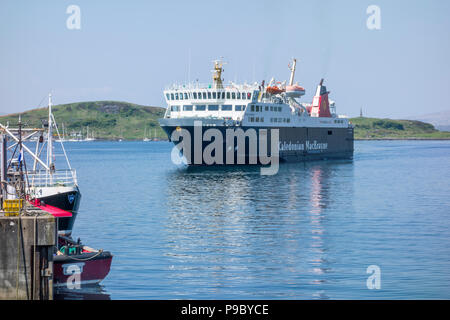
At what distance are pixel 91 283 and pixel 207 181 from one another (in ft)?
140

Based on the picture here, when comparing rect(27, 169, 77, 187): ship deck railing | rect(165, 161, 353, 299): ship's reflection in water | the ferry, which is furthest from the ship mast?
rect(27, 169, 77, 187): ship deck railing

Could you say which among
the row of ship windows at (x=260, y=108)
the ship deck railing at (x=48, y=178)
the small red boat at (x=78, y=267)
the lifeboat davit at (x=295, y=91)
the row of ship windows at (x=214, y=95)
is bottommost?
the small red boat at (x=78, y=267)

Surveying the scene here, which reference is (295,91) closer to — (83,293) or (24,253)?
(83,293)

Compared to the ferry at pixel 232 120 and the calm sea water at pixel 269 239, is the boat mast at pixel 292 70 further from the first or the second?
the calm sea water at pixel 269 239

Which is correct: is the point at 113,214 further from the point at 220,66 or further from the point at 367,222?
the point at 220,66

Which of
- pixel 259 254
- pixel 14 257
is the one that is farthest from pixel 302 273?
pixel 14 257

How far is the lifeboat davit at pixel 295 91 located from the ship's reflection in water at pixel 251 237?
42.4 meters

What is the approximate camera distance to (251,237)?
3269 centimetres

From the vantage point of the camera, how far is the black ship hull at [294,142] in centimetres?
7725

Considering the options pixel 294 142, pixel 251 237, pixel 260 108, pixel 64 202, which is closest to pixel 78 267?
pixel 64 202

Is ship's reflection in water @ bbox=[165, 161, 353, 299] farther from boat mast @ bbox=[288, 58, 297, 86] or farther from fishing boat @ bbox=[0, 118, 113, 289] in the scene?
boat mast @ bbox=[288, 58, 297, 86]

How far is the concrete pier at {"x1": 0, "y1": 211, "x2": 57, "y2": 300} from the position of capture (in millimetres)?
18734

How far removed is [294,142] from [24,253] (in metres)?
81.0

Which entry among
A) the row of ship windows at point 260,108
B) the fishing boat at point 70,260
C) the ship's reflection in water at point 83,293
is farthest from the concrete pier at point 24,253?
the row of ship windows at point 260,108
